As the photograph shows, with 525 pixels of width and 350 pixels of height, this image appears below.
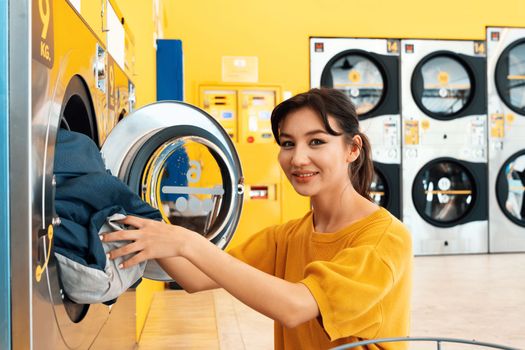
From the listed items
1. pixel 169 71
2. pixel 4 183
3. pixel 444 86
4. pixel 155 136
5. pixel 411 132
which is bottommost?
pixel 4 183

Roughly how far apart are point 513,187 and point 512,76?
1114 mm

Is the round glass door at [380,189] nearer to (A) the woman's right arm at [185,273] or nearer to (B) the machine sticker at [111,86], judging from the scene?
(B) the machine sticker at [111,86]

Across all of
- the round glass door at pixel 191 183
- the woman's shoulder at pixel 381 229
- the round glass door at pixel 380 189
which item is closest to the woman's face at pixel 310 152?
the woman's shoulder at pixel 381 229

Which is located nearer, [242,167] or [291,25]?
[242,167]

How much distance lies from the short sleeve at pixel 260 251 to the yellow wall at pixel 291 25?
386cm

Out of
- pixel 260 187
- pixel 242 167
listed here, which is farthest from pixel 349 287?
pixel 260 187

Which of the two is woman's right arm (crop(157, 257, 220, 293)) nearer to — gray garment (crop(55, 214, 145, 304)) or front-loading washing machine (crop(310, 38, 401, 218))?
gray garment (crop(55, 214, 145, 304))

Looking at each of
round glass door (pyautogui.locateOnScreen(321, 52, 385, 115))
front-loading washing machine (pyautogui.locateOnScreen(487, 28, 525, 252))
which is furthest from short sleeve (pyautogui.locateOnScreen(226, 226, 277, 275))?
front-loading washing machine (pyautogui.locateOnScreen(487, 28, 525, 252))

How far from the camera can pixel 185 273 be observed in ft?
4.53

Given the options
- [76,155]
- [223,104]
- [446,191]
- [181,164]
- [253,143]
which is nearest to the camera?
[76,155]

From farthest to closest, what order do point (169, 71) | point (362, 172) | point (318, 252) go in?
1. point (169, 71)
2. point (362, 172)
3. point (318, 252)

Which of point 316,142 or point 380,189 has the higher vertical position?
point 316,142

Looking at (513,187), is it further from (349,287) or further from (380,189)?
(349,287)

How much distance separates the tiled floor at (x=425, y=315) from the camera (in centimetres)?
309
